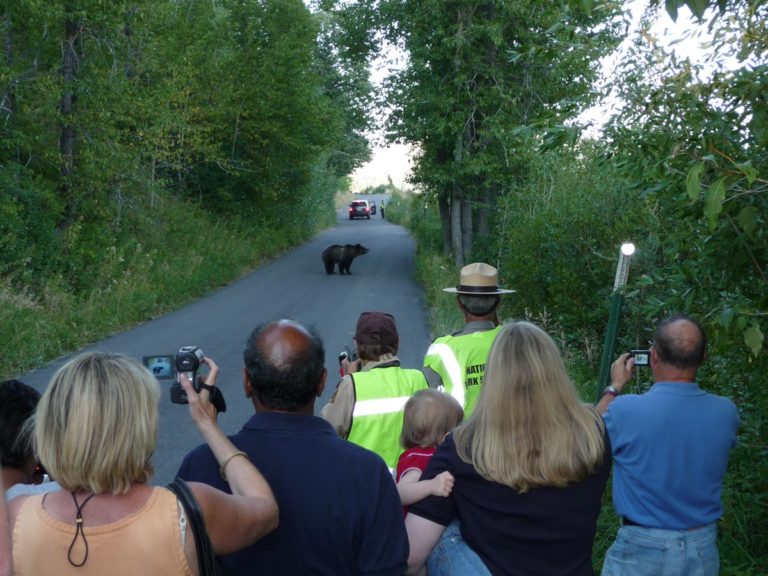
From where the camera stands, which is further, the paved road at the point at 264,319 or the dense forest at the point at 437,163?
the paved road at the point at 264,319

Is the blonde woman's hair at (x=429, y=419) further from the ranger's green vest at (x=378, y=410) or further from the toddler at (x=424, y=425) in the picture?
the ranger's green vest at (x=378, y=410)

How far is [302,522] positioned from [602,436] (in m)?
1.15

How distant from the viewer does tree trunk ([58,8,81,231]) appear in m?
19.3

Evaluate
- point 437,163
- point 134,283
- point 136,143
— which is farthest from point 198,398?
point 437,163

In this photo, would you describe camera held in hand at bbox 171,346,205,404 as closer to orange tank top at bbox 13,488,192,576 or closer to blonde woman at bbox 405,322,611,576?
orange tank top at bbox 13,488,192,576

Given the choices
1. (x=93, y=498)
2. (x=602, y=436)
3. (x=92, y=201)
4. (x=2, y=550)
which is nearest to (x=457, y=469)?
(x=602, y=436)

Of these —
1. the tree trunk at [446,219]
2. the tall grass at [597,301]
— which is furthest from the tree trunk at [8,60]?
the tree trunk at [446,219]

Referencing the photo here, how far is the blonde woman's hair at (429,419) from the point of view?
3918 millimetres

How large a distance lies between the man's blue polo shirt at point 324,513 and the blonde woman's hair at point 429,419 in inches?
31.2

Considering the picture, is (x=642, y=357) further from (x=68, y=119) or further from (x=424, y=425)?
(x=68, y=119)

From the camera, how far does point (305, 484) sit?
10.1 feet

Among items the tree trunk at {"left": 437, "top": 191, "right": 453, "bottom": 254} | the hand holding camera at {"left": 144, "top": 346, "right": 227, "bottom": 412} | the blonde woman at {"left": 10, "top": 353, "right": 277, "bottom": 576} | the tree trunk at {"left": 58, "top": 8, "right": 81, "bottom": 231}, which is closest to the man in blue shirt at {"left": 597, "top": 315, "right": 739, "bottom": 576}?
the hand holding camera at {"left": 144, "top": 346, "right": 227, "bottom": 412}

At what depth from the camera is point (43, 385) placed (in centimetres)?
1280

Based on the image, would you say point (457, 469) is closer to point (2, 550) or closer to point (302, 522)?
point (302, 522)
